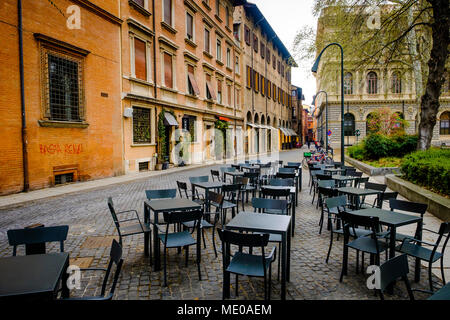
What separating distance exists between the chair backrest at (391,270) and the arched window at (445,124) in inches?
1902

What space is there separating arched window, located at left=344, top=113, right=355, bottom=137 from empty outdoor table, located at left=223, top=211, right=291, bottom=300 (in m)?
40.8

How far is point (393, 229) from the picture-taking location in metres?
3.64

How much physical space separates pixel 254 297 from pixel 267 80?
123ft

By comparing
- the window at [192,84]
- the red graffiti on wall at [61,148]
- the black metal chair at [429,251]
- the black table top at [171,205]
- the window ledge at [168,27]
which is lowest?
the black metal chair at [429,251]

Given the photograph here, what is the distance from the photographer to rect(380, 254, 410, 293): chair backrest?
2133 mm

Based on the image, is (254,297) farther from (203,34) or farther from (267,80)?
(267,80)

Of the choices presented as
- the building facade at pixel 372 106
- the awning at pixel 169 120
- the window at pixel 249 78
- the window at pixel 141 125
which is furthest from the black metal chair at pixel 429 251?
the building facade at pixel 372 106

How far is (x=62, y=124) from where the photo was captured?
457 inches

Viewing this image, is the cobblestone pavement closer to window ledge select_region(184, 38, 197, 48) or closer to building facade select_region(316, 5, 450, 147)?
window ledge select_region(184, 38, 197, 48)

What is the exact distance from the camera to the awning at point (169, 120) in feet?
58.3

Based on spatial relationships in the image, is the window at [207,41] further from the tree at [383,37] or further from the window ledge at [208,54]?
the tree at [383,37]

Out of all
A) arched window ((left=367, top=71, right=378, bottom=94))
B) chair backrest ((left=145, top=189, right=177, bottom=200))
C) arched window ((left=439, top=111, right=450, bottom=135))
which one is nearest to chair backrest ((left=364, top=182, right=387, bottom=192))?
chair backrest ((left=145, top=189, right=177, bottom=200))

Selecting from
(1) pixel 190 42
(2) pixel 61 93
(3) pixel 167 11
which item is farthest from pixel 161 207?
(1) pixel 190 42

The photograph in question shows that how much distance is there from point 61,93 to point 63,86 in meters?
0.32
